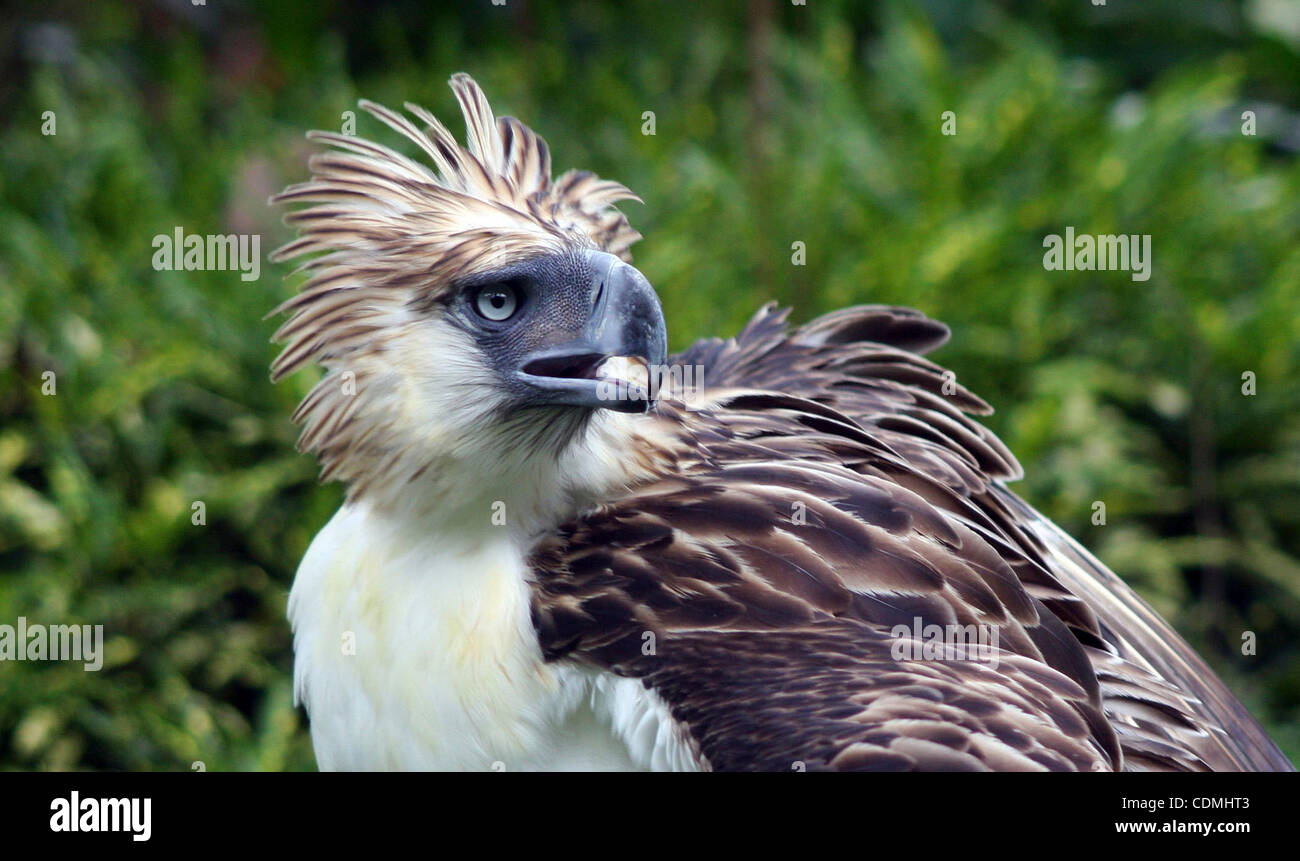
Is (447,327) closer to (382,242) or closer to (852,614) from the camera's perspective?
(382,242)

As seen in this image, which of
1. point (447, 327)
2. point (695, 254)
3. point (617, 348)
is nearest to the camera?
point (617, 348)

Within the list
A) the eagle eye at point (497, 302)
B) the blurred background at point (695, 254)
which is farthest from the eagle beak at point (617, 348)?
the blurred background at point (695, 254)

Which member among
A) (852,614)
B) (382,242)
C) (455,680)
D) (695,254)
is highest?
(695,254)

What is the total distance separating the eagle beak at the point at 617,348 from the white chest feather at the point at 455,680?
0.37 meters

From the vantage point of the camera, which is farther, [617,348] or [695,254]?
[695,254]

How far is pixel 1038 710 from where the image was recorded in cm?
236

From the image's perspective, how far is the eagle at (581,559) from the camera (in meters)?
2.29

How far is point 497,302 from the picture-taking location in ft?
7.95

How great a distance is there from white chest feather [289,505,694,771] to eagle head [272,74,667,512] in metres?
0.16

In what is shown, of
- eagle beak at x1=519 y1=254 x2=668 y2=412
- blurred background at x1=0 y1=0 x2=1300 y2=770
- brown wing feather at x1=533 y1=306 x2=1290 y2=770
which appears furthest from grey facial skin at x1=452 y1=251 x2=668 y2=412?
blurred background at x1=0 y1=0 x2=1300 y2=770

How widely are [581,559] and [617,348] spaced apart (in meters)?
0.42

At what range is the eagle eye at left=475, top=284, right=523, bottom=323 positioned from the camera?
94.7 inches

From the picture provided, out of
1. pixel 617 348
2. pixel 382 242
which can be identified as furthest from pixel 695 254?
pixel 617 348

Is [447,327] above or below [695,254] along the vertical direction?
below
